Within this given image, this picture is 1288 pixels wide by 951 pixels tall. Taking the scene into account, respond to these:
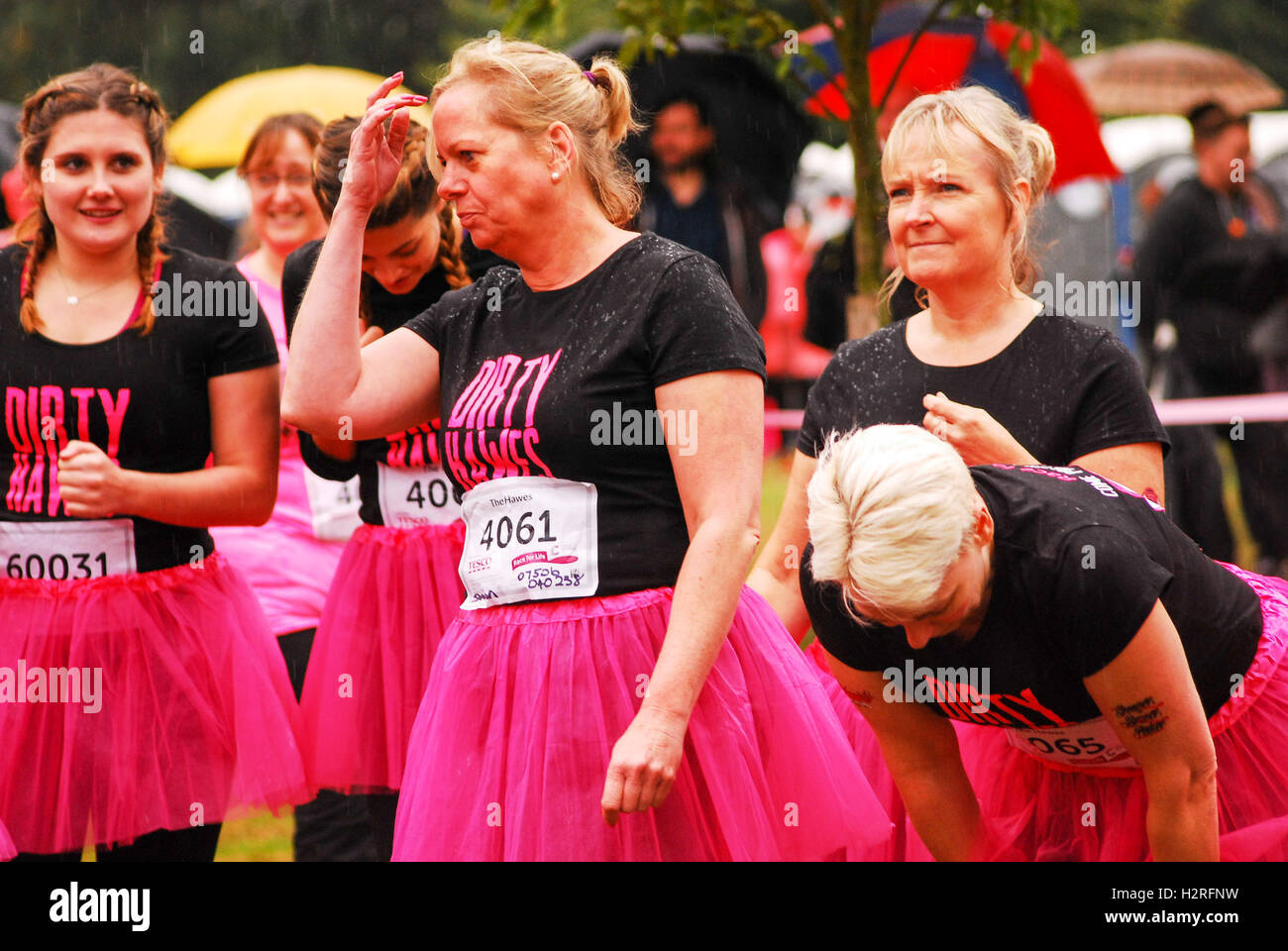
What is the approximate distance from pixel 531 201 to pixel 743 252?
5.19m

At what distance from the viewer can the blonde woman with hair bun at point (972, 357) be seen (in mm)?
3160

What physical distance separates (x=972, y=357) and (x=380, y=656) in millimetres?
1639

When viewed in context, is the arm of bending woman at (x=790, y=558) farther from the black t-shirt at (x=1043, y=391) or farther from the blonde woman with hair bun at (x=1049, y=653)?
the blonde woman with hair bun at (x=1049, y=653)

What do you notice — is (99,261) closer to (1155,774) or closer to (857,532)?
(857,532)

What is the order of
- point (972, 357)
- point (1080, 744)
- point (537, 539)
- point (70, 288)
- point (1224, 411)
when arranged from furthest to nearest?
1. point (1224, 411)
2. point (70, 288)
3. point (972, 357)
4. point (1080, 744)
5. point (537, 539)

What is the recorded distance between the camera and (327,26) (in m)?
31.0

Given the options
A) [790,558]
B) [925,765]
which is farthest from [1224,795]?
[790,558]

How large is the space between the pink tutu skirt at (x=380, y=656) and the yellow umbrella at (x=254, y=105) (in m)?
4.48

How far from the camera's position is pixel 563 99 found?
2.90 meters

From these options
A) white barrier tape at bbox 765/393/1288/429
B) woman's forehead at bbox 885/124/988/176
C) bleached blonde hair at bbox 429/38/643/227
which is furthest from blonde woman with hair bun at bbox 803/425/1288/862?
white barrier tape at bbox 765/393/1288/429

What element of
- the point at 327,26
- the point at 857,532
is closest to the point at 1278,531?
the point at 857,532

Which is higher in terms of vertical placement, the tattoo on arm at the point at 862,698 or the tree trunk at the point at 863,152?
the tree trunk at the point at 863,152

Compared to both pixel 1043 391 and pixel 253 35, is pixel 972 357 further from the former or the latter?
pixel 253 35

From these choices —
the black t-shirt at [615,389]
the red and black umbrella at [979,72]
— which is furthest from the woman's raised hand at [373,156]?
the red and black umbrella at [979,72]
